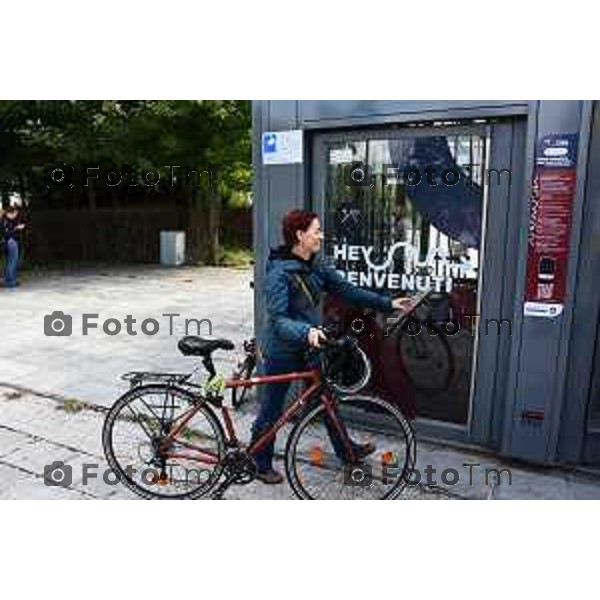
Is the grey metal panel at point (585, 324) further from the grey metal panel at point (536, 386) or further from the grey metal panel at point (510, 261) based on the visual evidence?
the grey metal panel at point (510, 261)

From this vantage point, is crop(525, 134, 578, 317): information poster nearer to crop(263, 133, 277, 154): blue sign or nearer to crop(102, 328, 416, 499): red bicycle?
crop(102, 328, 416, 499): red bicycle

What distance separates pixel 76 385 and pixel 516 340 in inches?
151

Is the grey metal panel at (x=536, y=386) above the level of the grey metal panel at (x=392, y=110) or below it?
below

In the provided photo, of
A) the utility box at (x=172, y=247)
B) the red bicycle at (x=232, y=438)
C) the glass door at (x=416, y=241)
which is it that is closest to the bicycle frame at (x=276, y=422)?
the red bicycle at (x=232, y=438)

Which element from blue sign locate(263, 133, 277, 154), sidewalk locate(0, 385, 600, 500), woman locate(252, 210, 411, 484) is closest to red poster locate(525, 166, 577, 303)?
woman locate(252, 210, 411, 484)

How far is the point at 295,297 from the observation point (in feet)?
11.2

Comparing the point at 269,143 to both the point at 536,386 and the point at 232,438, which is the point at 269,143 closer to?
the point at 232,438
